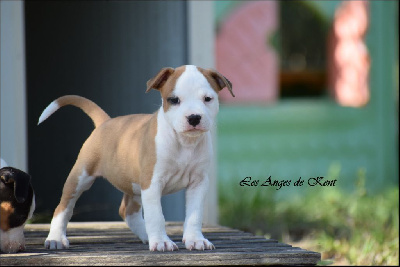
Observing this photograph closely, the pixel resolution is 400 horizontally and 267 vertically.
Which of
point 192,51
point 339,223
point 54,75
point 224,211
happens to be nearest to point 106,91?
point 54,75

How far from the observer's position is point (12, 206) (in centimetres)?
320

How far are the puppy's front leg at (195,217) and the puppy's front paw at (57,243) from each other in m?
0.55

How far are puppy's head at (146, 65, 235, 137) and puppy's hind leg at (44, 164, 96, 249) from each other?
0.65 metres

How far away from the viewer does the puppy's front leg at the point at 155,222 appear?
125 inches

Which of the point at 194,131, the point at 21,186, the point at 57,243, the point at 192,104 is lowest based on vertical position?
the point at 57,243

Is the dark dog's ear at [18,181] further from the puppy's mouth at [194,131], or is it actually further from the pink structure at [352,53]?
the pink structure at [352,53]

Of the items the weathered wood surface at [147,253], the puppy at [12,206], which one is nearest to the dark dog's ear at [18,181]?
the puppy at [12,206]

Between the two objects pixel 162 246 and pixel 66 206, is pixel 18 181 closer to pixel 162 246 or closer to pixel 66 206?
pixel 66 206

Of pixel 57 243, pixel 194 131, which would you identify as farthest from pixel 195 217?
pixel 57 243

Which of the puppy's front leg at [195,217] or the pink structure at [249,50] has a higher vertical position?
the pink structure at [249,50]

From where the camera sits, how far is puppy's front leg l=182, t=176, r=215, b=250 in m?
3.26

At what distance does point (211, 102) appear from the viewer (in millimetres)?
3123

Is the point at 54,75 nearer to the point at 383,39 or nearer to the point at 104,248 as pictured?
the point at 104,248

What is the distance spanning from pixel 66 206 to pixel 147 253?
64 cm
